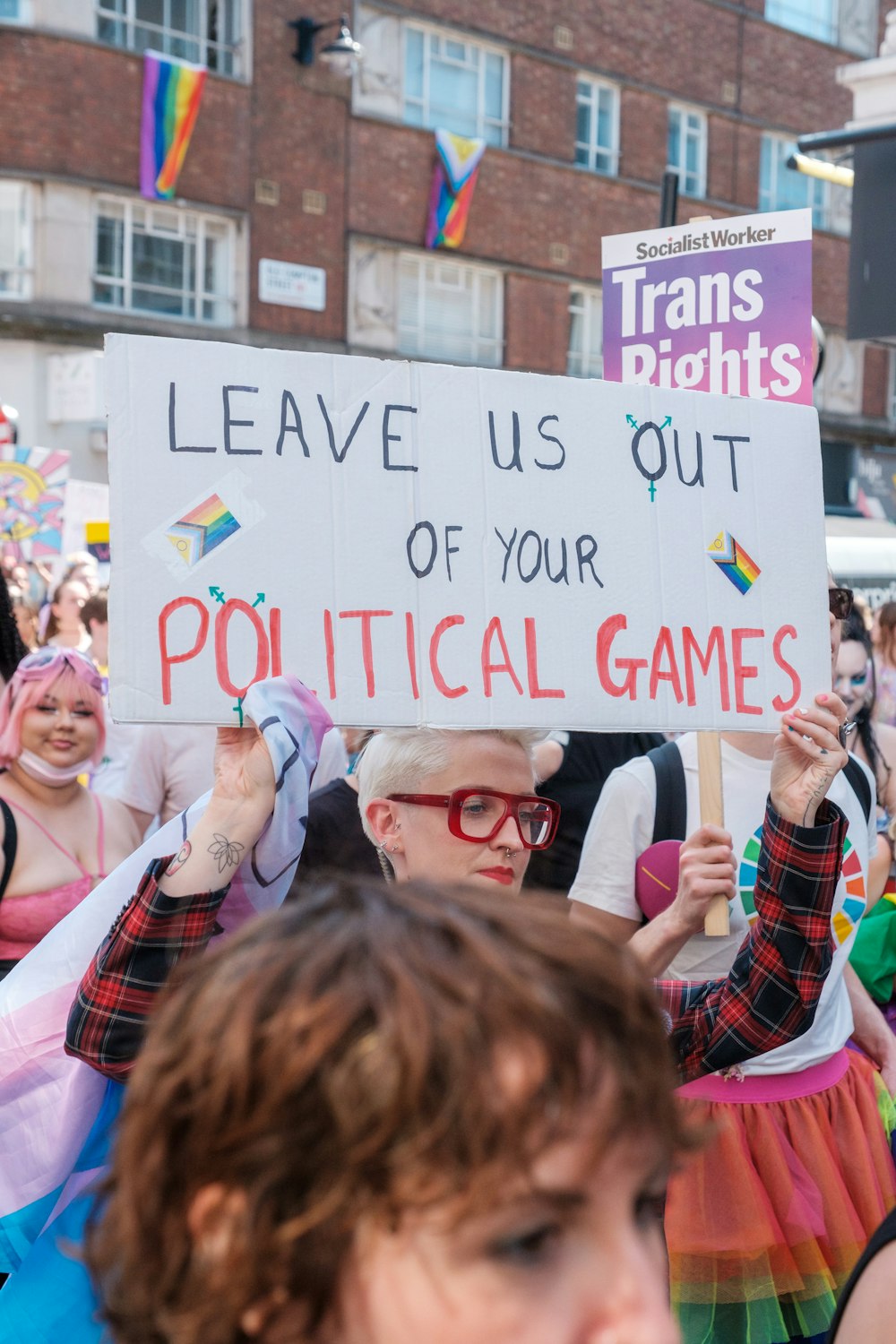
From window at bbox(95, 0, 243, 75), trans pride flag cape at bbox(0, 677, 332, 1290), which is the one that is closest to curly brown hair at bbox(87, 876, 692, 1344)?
trans pride flag cape at bbox(0, 677, 332, 1290)

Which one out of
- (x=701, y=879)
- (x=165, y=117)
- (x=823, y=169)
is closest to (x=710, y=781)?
(x=701, y=879)

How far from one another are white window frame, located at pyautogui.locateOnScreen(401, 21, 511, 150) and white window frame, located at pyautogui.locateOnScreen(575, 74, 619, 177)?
1.43 metres

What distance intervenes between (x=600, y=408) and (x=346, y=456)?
18.8 inches

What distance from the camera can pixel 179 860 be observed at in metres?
1.87

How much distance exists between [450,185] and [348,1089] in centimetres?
2136

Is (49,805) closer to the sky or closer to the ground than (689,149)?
closer to the ground

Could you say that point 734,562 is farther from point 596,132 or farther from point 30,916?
point 596,132

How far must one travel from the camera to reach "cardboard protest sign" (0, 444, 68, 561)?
34.5ft

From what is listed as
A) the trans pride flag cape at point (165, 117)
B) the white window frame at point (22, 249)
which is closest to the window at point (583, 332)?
the trans pride flag cape at point (165, 117)

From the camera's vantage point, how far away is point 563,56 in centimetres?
2280

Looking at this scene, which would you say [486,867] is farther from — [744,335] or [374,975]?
[374,975]

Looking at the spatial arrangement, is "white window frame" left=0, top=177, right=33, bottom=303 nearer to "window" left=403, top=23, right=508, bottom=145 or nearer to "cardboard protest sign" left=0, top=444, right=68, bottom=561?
"window" left=403, top=23, right=508, bottom=145

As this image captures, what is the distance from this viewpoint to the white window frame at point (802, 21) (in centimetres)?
2588

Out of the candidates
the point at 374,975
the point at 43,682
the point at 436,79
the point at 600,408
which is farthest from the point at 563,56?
the point at 374,975
